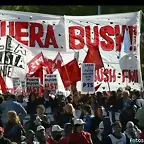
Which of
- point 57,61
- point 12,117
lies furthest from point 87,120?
A: point 57,61

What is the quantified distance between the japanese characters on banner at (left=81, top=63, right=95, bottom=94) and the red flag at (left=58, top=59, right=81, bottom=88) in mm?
824

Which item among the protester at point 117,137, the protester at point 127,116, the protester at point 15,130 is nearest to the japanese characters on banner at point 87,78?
the protester at point 127,116

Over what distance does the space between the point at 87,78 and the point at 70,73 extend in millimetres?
1151

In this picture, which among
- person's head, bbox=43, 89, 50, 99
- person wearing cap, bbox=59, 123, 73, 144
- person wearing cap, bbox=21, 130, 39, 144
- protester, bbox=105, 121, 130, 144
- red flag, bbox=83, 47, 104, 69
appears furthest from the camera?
red flag, bbox=83, 47, 104, 69

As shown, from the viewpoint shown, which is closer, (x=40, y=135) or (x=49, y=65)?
(x=40, y=135)

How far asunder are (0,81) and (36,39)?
2.85 metres

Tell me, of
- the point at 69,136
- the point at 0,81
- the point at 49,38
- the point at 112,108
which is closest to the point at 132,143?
the point at 69,136

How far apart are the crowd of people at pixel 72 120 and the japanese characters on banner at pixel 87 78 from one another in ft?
0.63

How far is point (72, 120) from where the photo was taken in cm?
1252

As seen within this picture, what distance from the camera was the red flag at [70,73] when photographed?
59.9 ft

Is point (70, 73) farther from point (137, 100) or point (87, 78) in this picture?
point (137, 100)

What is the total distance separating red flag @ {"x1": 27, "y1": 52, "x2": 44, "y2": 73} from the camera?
18188 mm

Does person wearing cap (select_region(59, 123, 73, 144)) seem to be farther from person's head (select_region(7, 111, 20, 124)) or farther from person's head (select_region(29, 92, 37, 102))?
person's head (select_region(29, 92, 37, 102))

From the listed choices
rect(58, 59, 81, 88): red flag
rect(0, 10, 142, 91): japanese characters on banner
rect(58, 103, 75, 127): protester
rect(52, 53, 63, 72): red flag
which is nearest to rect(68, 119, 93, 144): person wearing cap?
rect(58, 103, 75, 127): protester
